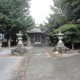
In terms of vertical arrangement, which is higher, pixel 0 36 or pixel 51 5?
pixel 51 5

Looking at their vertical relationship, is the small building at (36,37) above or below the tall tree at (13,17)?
below

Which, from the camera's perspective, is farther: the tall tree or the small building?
the small building

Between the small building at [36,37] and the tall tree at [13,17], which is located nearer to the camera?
the tall tree at [13,17]

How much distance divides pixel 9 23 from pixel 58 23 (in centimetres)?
752

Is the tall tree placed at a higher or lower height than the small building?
higher

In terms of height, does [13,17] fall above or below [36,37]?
above

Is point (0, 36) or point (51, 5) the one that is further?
point (0, 36)

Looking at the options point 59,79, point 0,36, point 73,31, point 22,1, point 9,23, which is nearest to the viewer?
point 59,79

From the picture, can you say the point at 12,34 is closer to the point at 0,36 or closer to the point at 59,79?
the point at 0,36

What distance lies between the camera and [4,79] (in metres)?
7.36

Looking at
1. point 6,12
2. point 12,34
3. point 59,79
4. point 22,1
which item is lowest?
point 59,79

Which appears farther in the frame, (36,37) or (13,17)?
(36,37)

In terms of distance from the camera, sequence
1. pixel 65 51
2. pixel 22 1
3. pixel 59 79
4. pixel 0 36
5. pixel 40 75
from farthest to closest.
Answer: pixel 0 36, pixel 22 1, pixel 65 51, pixel 40 75, pixel 59 79

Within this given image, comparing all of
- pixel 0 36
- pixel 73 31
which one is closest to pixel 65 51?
pixel 73 31
